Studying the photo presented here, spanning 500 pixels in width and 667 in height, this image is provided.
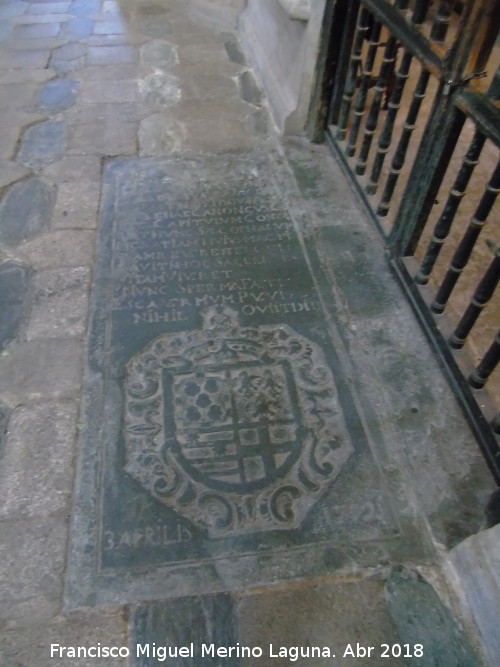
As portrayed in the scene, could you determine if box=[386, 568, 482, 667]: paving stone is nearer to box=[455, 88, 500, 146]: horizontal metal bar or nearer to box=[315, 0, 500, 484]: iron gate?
box=[315, 0, 500, 484]: iron gate

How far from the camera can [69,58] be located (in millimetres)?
3539

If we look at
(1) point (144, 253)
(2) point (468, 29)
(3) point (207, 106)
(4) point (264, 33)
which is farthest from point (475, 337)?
(4) point (264, 33)

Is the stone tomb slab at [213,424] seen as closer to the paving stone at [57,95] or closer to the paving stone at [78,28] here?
the paving stone at [57,95]

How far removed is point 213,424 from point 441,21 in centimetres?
144

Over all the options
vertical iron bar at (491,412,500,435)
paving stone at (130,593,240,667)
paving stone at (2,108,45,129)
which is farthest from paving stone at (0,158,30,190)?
vertical iron bar at (491,412,500,435)

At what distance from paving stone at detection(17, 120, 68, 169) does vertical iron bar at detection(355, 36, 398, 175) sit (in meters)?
1.55

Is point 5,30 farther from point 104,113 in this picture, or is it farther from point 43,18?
point 104,113

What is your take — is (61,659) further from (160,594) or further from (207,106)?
(207,106)

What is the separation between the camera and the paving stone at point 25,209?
2.28m

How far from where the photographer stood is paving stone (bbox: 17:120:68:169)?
2.68 meters

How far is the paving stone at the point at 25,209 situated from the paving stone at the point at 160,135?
56cm

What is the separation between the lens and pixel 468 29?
4.81ft

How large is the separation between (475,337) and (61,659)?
1676mm

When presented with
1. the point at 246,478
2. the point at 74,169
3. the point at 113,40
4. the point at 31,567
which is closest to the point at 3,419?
the point at 31,567
